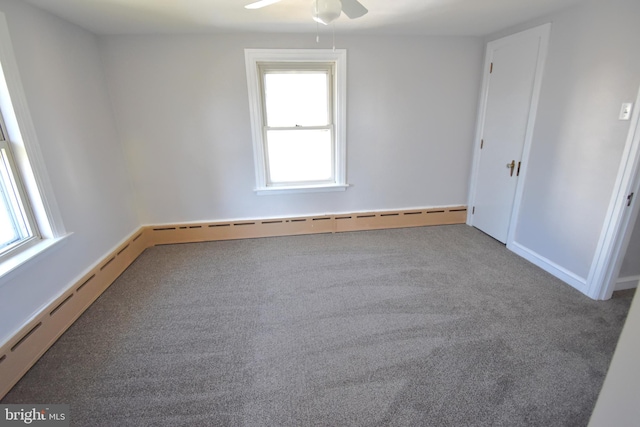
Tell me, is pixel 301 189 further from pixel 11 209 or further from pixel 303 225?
pixel 11 209

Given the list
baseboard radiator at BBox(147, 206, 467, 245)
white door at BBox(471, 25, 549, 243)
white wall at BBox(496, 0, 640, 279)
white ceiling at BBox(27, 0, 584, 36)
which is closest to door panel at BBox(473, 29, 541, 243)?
white door at BBox(471, 25, 549, 243)

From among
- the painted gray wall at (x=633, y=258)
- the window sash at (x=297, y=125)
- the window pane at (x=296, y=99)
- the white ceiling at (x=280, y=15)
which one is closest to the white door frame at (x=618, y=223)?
the painted gray wall at (x=633, y=258)

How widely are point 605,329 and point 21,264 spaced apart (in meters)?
3.92

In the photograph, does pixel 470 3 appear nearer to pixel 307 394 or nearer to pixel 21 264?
pixel 307 394

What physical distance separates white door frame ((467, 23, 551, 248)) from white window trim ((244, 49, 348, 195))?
1.66m

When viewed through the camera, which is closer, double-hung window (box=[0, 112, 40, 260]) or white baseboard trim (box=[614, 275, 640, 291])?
double-hung window (box=[0, 112, 40, 260])

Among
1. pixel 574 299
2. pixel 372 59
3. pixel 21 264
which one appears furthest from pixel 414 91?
pixel 21 264

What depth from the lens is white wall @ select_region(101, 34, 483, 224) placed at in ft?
10.4

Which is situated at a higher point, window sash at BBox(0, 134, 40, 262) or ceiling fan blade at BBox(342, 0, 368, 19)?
ceiling fan blade at BBox(342, 0, 368, 19)

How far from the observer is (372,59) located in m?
3.41

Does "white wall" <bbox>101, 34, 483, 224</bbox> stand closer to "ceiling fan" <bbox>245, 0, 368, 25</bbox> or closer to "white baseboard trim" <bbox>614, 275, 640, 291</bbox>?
"ceiling fan" <bbox>245, 0, 368, 25</bbox>

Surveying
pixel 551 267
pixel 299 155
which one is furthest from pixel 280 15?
pixel 551 267

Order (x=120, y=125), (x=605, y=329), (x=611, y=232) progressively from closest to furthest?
(x=605, y=329), (x=611, y=232), (x=120, y=125)

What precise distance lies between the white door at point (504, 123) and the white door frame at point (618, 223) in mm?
888
